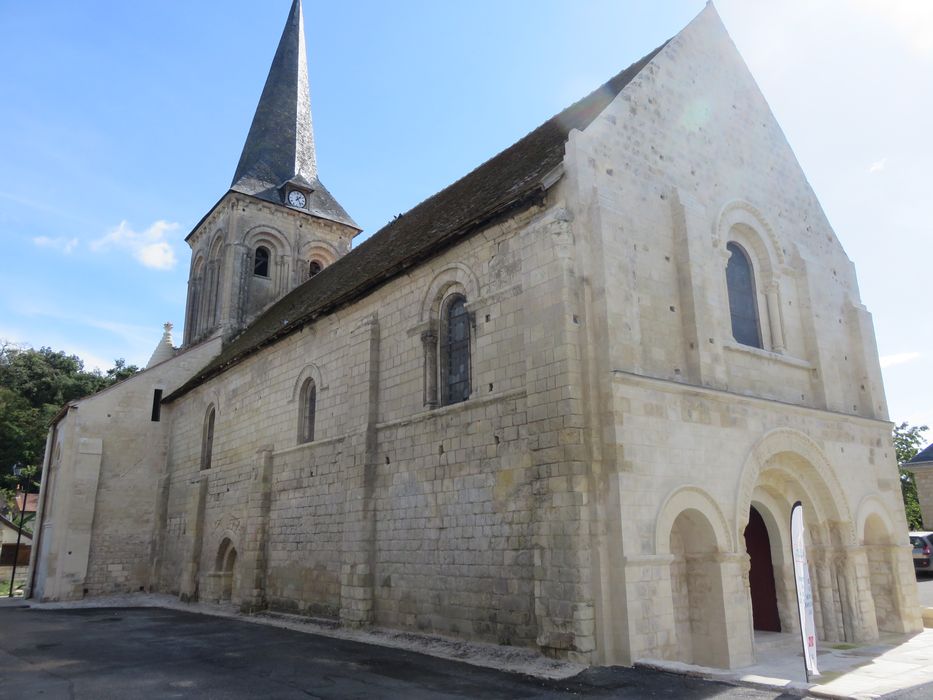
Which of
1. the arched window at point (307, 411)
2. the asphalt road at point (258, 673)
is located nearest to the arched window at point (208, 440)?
the arched window at point (307, 411)

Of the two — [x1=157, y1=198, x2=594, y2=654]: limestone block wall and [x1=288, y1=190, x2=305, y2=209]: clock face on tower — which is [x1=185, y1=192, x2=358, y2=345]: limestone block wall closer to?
[x1=288, y1=190, x2=305, y2=209]: clock face on tower

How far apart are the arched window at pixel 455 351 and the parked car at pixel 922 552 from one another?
713 inches

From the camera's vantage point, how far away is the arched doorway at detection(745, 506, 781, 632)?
37.0 feet

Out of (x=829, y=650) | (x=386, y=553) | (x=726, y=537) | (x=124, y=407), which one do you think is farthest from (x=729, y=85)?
(x=124, y=407)

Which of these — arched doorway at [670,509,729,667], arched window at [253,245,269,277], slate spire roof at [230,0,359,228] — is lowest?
arched doorway at [670,509,729,667]

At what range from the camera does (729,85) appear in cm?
1294

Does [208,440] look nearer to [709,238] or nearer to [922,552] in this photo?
[709,238]

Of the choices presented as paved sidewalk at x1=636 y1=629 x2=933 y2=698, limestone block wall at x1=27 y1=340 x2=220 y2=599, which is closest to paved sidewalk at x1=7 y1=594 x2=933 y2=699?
paved sidewalk at x1=636 y1=629 x2=933 y2=698

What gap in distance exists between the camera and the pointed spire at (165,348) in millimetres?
27891

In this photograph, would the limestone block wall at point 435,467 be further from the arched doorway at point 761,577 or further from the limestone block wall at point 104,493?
the limestone block wall at point 104,493

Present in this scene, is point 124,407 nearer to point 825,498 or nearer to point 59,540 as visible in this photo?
point 59,540

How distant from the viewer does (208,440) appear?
20344 mm

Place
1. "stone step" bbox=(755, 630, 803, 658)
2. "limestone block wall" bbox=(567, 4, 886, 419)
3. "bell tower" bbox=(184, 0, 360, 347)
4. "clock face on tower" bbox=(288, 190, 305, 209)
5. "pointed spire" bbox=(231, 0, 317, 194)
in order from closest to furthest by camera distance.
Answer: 1. "limestone block wall" bbox=(567, 4, 886, 419)
2. "stone step" bbox=(755, 630, 803, 658)
3. "bell tower" bbox=(184, 0, 360, 347)
4. "clock face on tower" bbox=(288, 190, 305, 209)
5. "pointed spire" bbox=(231, 0, 317, 194)

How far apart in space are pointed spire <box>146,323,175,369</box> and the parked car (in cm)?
2827
